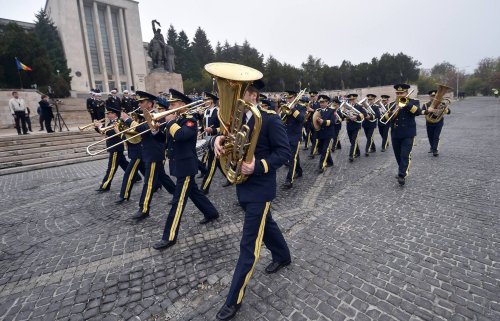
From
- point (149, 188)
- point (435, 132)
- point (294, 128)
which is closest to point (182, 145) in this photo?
point (149, 188)

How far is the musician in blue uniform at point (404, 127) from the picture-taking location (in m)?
6.36

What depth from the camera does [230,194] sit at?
647 centimetres

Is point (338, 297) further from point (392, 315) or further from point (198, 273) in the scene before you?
point (198, 273)

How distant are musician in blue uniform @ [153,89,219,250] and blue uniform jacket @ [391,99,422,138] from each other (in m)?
4.80

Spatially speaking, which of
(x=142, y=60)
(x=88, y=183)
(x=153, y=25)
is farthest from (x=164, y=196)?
(x=142, y=60)

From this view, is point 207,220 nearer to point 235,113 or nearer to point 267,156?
point 267,156

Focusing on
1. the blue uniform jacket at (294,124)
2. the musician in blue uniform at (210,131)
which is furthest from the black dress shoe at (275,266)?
the blue uniform jacket at (294,124)

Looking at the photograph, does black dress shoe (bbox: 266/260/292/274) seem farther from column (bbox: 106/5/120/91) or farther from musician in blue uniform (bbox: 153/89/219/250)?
column (bbox: 106/5/120/91)

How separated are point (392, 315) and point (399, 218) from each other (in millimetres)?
2380

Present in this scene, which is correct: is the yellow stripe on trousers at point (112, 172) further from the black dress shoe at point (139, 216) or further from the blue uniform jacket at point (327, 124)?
the blue uniform jacket at point (327, 124)

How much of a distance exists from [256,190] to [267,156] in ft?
1.25

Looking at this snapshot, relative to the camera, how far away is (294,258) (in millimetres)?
3689

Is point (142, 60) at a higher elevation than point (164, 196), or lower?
higher

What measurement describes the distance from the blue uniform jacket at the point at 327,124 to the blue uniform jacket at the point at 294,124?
1.24 meters
